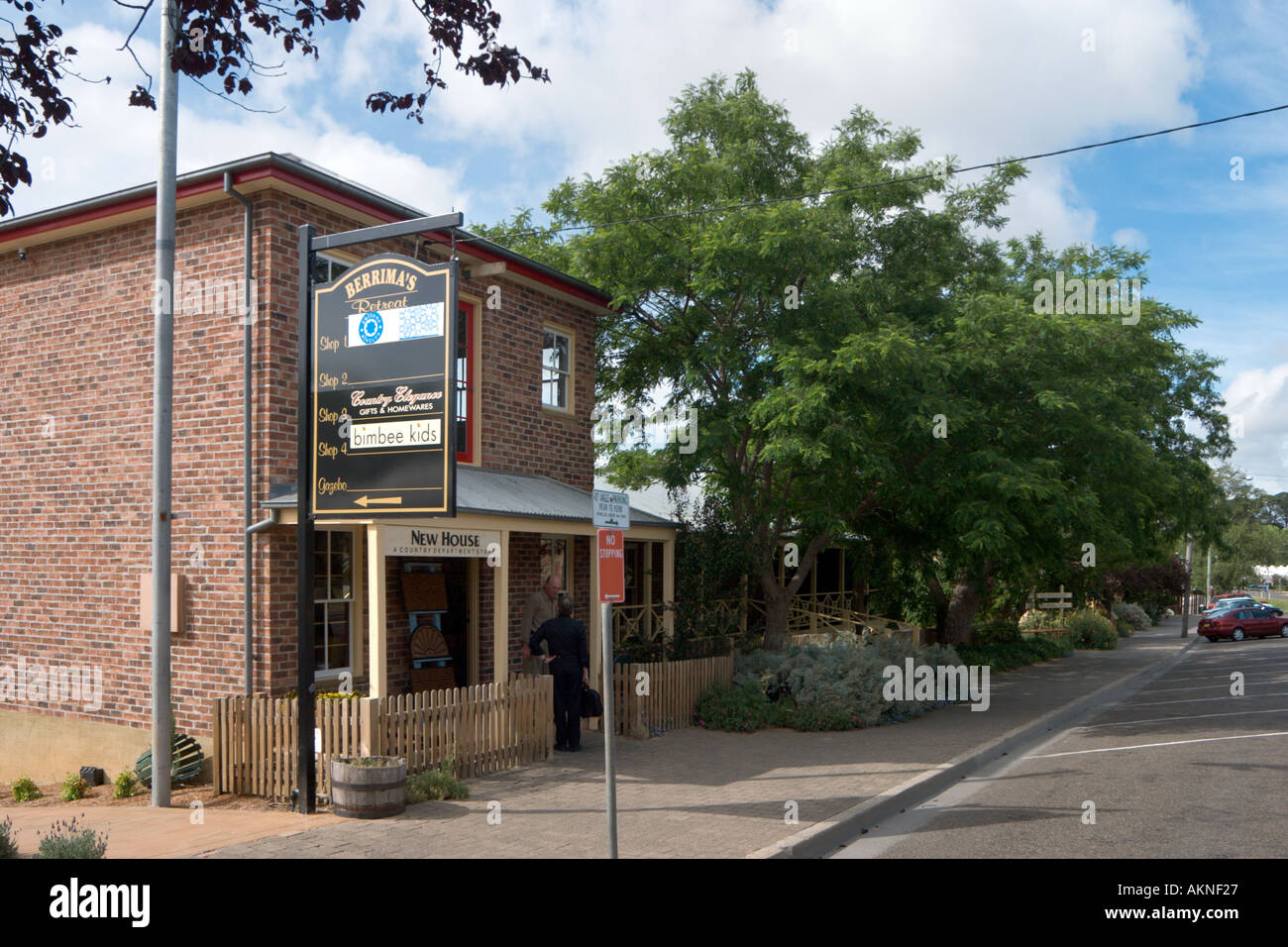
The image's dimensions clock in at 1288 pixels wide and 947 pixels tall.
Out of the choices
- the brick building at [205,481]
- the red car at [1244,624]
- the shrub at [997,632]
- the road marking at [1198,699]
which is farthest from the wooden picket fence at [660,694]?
the red car at [1244,624]

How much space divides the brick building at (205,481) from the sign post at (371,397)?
1162 mm

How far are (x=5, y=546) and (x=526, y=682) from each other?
7060 mm

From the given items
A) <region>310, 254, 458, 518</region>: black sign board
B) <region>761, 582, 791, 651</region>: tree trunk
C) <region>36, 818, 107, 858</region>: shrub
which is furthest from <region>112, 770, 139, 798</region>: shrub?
<region>761, 582, 791, 651</region>: tree trunk

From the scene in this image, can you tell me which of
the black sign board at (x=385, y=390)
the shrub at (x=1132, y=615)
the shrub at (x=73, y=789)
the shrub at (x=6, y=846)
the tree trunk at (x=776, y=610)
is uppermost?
the black sign board at (x=385, y=390)

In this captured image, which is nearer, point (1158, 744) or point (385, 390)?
point (385, 390)

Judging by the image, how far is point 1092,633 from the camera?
107ft

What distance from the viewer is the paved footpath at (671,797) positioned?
7.48m

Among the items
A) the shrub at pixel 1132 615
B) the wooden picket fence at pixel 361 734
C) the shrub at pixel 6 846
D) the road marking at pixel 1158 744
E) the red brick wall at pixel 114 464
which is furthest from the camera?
the shrub at pixel 1132 615

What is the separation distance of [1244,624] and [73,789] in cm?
4121

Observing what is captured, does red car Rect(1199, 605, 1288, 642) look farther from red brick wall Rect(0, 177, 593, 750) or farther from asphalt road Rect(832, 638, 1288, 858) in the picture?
red brick wall Rect(0, 177, 593, 750)

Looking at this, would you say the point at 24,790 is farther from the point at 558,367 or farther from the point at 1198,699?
the point at 1198,699

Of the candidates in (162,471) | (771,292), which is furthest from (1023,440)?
(162,471)

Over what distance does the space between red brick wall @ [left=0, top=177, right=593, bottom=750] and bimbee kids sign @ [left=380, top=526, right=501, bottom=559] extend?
1260 mm

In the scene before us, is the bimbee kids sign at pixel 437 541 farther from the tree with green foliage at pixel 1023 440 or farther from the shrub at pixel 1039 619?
the shrub at pixel 1039 619
